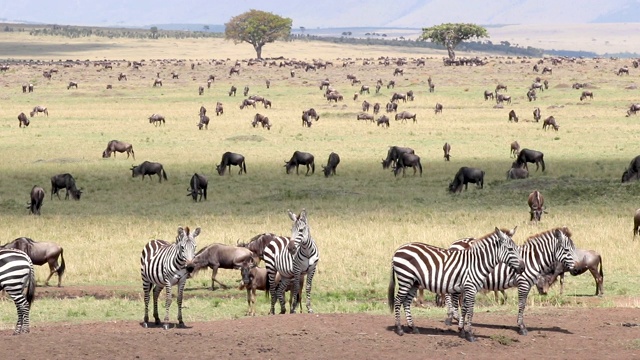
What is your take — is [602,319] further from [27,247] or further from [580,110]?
[580,110]

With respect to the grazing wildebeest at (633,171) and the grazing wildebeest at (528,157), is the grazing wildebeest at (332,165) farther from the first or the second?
the grazing wildebeest at (633,171)

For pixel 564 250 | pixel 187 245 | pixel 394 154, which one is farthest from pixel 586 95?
pixel 187 245

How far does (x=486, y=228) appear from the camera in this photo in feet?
95.8

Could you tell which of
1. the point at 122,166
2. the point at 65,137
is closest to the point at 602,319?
the point at 122,166

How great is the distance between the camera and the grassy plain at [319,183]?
2338cm

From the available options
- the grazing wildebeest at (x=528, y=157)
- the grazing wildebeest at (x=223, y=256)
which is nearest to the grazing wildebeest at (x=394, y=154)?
the grazing wildebeest at (x=528, y=157)

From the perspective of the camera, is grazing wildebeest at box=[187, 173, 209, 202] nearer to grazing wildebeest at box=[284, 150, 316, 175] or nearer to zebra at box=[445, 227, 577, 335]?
grazing wildebeest at box=[284, 150, 316, 175]

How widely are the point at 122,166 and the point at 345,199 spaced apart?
43.8 ft

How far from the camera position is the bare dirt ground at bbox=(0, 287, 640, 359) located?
46.4 feet

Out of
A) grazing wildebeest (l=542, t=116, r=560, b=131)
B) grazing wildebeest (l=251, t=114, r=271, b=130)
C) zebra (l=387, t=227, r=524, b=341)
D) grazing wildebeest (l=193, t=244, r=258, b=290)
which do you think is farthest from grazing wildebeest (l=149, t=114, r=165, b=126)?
zebra (l=387, t=227, r=524, b=341)

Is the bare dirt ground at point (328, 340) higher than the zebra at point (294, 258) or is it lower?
lower

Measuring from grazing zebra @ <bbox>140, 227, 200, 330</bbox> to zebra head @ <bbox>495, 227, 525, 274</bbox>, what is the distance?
169 inches

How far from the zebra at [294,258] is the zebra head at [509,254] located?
308cm

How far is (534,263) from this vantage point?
16125 mm
